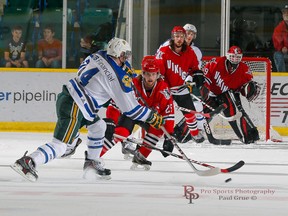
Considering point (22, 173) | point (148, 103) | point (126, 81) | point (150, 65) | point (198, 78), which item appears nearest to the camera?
point (22, 173)

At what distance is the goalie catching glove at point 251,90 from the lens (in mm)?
8133

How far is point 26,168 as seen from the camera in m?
5.27

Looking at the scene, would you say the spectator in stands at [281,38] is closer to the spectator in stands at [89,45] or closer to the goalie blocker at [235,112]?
the goalie blocker at [235,112]

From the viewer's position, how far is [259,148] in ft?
25.9

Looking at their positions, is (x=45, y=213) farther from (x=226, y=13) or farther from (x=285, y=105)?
(x=226, y=13)

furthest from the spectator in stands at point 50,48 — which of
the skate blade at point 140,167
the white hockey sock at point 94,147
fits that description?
the white hockey sock at point 94,147

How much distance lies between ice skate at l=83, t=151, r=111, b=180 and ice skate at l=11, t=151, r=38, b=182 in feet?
1.60

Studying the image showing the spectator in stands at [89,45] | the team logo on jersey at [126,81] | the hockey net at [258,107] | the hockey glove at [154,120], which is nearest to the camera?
the team logo on jersey at [126,81]

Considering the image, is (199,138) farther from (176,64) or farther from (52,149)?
(52,149)

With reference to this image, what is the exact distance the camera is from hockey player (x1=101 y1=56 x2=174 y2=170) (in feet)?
20.2

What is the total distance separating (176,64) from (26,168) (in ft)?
9.12

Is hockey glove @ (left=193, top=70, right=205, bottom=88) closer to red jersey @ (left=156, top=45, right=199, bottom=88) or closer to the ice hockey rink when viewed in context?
red jersey @ (left=156, top=45, right=199, bottom=88)

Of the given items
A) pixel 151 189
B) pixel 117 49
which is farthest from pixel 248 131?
pixel 151 189

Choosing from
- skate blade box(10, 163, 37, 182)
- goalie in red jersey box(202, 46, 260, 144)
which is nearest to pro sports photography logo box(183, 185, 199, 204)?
skate blade box(10, 163, 37, 182)
